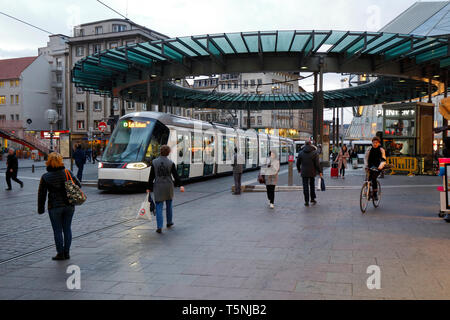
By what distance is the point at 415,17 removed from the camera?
6297 cm

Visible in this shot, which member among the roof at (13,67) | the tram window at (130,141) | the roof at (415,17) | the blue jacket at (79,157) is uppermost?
the roof at (415,17)

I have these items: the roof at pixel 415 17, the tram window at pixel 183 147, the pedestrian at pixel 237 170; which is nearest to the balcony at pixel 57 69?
the roof at pixel 415 17

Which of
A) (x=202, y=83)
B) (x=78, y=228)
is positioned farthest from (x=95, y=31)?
(x=78, y=228)

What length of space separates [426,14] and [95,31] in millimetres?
50223

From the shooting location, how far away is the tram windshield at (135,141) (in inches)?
591

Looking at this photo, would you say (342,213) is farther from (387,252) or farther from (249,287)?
(249,287)

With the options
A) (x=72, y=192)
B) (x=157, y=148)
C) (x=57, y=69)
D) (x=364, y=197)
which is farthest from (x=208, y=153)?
(x=57, y=69)

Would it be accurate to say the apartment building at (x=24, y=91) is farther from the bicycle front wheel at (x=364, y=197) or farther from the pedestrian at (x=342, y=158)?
the bicycle front wheel at (x=364, y=197)

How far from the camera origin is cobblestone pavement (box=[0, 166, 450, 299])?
15.0 ft

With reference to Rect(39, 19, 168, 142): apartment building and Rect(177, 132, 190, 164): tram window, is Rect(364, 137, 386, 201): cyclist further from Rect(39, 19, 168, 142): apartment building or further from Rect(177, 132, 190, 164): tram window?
Rect(39, 19, 168, 142): apartment building

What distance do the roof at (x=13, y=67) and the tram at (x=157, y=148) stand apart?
55.7m

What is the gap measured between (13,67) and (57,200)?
235 ft

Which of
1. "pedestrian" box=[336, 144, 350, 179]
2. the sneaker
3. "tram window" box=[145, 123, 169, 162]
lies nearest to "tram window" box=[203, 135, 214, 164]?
"tram window" box=[145, 123, 169, 162]

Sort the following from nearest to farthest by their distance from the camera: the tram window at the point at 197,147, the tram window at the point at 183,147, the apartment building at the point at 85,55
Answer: the tram window at the point at 183,147, the tram window at the point at 197,147, the apartment building at the point at 85,55
